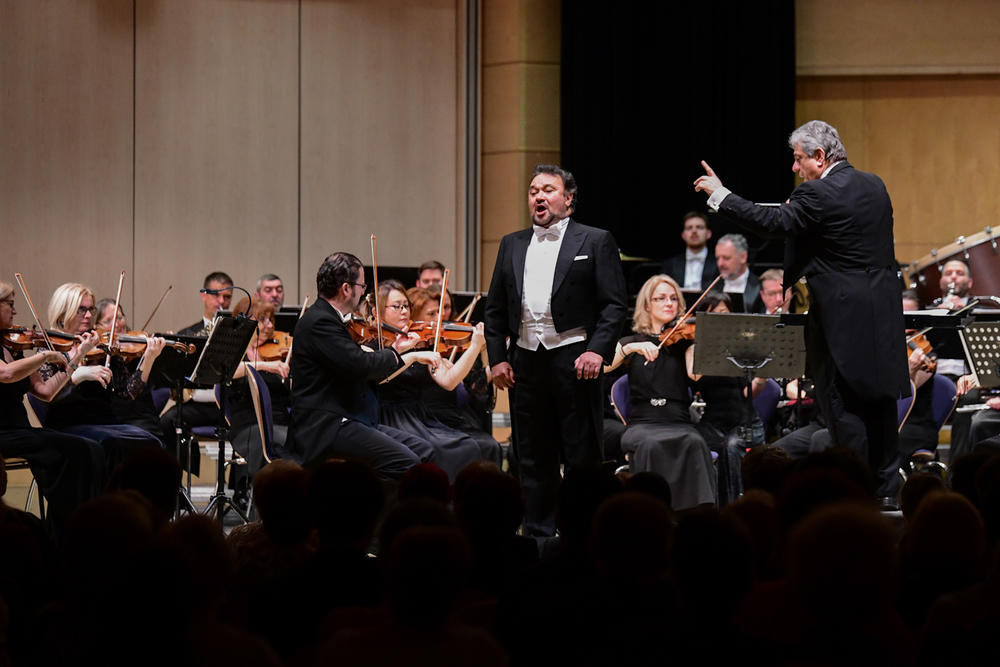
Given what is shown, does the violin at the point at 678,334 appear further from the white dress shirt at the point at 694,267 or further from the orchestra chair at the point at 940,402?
the white dress shirt at the point at 694,267

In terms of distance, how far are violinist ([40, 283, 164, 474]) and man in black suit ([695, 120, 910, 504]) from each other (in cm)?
280

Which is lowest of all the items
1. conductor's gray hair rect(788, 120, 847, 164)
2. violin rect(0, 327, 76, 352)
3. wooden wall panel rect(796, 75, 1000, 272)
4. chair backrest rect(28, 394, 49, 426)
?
chair backrest rect(28, 394, 49, 426)

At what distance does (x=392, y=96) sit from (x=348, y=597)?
22.2 feet

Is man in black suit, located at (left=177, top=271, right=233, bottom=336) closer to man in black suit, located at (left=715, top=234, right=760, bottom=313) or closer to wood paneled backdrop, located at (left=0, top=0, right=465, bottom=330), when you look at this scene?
wood paneled backdrop, located at (left=0, top=0, right=465, bottom=330)

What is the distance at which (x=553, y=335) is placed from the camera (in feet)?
13.6

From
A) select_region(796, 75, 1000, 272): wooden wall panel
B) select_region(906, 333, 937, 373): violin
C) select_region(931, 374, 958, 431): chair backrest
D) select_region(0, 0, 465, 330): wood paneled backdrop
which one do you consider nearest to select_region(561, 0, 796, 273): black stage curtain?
select_region(796, 75, 1000, 272): wooden wall panel

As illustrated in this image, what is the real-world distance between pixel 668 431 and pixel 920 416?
4.53 feet

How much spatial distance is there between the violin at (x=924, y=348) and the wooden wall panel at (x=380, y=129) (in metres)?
3.61

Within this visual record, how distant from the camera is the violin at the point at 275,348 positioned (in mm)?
5965

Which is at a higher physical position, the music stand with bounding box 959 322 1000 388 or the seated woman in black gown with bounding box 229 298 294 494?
the music stand with bounding box 959 322 1000 388

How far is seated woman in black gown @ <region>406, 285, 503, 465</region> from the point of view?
5.69m

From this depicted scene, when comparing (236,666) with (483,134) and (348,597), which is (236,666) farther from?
(483,134)

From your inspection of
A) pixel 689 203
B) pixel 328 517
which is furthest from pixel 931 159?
pixel 328 517

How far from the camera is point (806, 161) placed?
3787 millimetres
